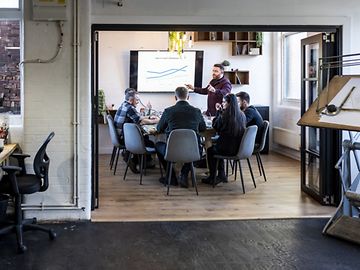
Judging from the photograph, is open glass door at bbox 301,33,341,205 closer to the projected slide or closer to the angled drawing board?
the angled drawing board

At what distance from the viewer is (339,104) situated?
430 cm

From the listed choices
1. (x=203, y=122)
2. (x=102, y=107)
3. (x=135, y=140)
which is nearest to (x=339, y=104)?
(x=203, y=122)

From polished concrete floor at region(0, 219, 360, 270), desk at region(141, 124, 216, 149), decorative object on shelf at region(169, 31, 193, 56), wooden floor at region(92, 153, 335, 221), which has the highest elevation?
decorative object on shelf at region(169, 31, 193, 56)

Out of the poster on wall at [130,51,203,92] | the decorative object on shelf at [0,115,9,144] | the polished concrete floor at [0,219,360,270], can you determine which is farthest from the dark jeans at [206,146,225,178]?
the poster on wall at [130,51,203,92]

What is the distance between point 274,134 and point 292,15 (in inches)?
181

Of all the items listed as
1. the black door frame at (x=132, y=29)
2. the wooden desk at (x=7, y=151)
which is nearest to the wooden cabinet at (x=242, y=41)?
the black door frame at (x=132, y=29)

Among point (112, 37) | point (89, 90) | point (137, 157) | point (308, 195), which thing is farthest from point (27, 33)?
point (112, 37)

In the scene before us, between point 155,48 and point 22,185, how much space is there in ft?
18.5

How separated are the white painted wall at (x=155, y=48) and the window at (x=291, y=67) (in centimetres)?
40

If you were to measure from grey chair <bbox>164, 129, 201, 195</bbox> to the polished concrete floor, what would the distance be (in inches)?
49.2

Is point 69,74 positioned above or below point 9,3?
below

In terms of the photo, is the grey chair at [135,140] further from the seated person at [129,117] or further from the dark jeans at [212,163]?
the dark jeans at [212,163]

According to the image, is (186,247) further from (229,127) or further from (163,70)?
(163,70)

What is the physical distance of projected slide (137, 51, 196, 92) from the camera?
900cm
